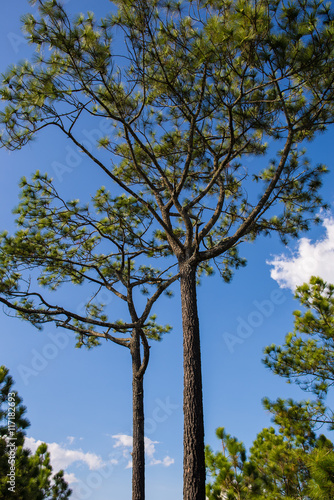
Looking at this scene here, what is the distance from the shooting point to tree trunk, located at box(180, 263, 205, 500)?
301cm

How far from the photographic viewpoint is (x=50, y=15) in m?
3.41

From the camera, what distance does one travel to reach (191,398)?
11.0ft

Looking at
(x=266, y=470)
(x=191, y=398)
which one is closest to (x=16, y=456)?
(x=191, y=398)

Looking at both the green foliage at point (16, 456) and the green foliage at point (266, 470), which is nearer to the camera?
the green foliage at point (16, 456)

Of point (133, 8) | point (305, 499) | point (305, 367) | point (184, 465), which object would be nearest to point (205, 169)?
point (133, 8)

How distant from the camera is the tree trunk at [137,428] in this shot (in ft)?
14.5

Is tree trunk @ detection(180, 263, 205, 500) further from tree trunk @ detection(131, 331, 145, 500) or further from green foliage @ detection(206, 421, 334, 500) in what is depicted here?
tree trunk @ detection(131, 331, 145, 500)

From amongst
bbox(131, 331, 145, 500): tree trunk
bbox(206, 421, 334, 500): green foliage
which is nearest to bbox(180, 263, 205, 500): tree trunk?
bbox(206, 421, 334, 500): green foliage

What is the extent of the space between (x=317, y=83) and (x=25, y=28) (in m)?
3.16

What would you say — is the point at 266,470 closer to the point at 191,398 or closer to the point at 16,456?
the point at 191,398

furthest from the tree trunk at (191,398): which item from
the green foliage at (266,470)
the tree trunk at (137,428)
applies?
the tree trunk at (137,428)

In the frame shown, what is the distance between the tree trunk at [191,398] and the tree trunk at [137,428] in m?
1.68

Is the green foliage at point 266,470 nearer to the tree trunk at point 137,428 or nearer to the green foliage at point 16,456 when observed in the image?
the tree trunk at point 137,428

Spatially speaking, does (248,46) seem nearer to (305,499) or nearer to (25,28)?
(25,28)
